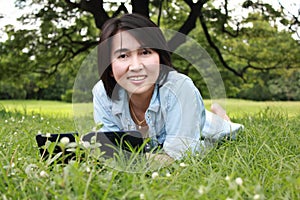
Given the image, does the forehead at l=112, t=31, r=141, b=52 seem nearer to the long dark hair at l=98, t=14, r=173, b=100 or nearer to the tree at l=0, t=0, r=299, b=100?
the long dark hair at l=98, t=14, r=173, b=100

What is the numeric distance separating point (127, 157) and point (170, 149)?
256mm

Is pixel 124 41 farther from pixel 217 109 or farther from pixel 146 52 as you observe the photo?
pixel 217 109

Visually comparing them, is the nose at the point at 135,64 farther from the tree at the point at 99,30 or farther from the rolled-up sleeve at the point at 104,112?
the tree at the point at 99,30

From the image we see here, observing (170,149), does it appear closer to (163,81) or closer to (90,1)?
(163,81)

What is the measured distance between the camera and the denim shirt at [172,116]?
1.94 meters

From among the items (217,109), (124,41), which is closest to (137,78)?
(124,41)

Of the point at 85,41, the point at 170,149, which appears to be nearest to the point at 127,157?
the point at 170,149

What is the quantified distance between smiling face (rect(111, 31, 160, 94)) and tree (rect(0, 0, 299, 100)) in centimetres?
402

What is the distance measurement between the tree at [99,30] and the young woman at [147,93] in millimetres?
3840

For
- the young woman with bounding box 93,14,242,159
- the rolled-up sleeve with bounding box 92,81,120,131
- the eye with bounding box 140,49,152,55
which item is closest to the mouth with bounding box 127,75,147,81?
the young woman with bounding box 93,14,242,159

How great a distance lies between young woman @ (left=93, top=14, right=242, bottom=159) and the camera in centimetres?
194

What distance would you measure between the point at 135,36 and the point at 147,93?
325 mm

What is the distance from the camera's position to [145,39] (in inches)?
77.9

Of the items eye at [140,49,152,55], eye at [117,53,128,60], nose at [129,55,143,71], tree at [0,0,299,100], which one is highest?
eye at [140,49,152,55]
